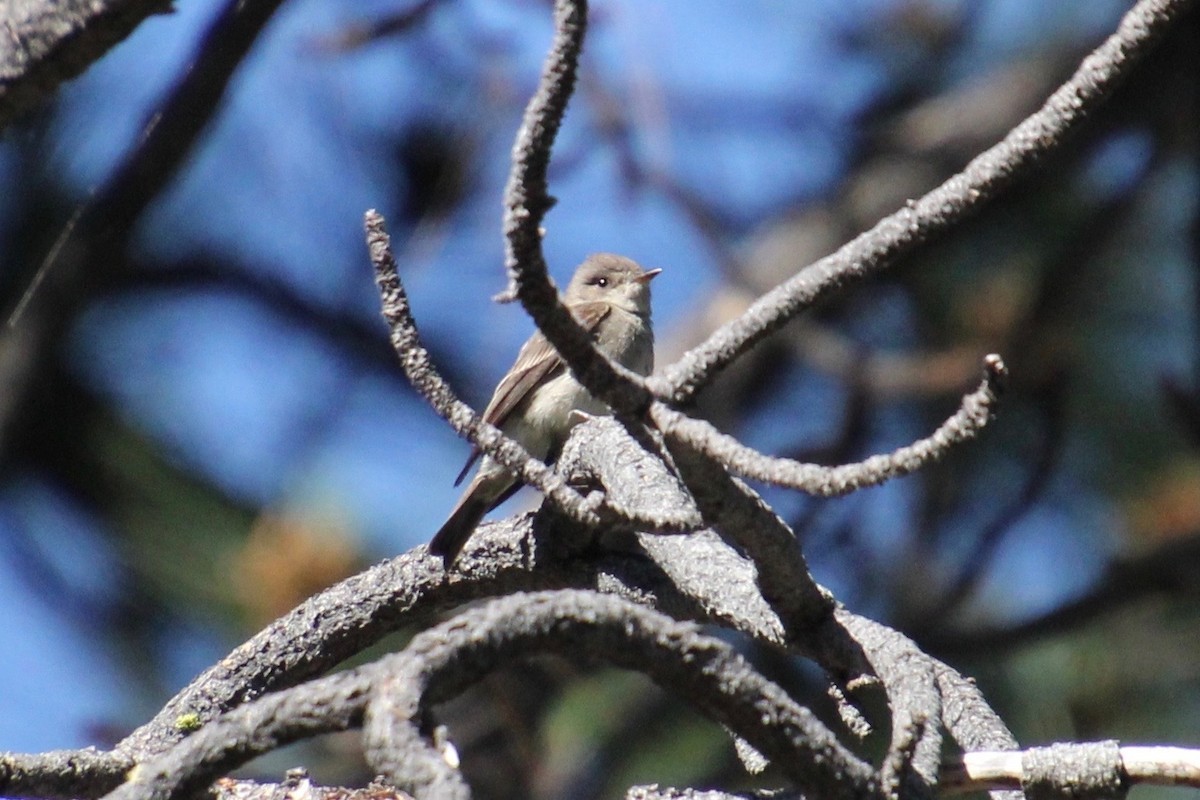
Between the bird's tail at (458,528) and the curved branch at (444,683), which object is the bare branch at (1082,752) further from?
the bird's tail at (458,528)

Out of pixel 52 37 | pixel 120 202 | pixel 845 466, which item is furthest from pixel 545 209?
pixel 120 202

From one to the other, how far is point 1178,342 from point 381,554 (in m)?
3.76

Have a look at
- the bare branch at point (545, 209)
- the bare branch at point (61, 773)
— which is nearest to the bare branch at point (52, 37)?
the bare branch at point (545, 209)

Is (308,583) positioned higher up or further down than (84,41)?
higher up

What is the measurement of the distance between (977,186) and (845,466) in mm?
444

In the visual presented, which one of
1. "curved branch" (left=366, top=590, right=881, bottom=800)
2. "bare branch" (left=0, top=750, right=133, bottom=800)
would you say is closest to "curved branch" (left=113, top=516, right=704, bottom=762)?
"bare branch" (left=0, top=750, right=133, bottom=800)

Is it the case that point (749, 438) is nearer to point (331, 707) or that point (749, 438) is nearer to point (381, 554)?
point (381, 554)

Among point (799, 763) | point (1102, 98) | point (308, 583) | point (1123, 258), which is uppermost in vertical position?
point (1123, 258)

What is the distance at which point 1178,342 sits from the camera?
6965 millimetres

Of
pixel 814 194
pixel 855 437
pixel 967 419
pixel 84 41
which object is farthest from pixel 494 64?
pixel 967 419

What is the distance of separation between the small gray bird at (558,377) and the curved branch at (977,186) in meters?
1.88

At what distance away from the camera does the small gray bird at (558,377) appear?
4543 mm

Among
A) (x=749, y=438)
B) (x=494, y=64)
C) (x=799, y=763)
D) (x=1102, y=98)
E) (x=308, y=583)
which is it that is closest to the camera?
(x=799, y=763)

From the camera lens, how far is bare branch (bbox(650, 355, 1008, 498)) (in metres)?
1.65
